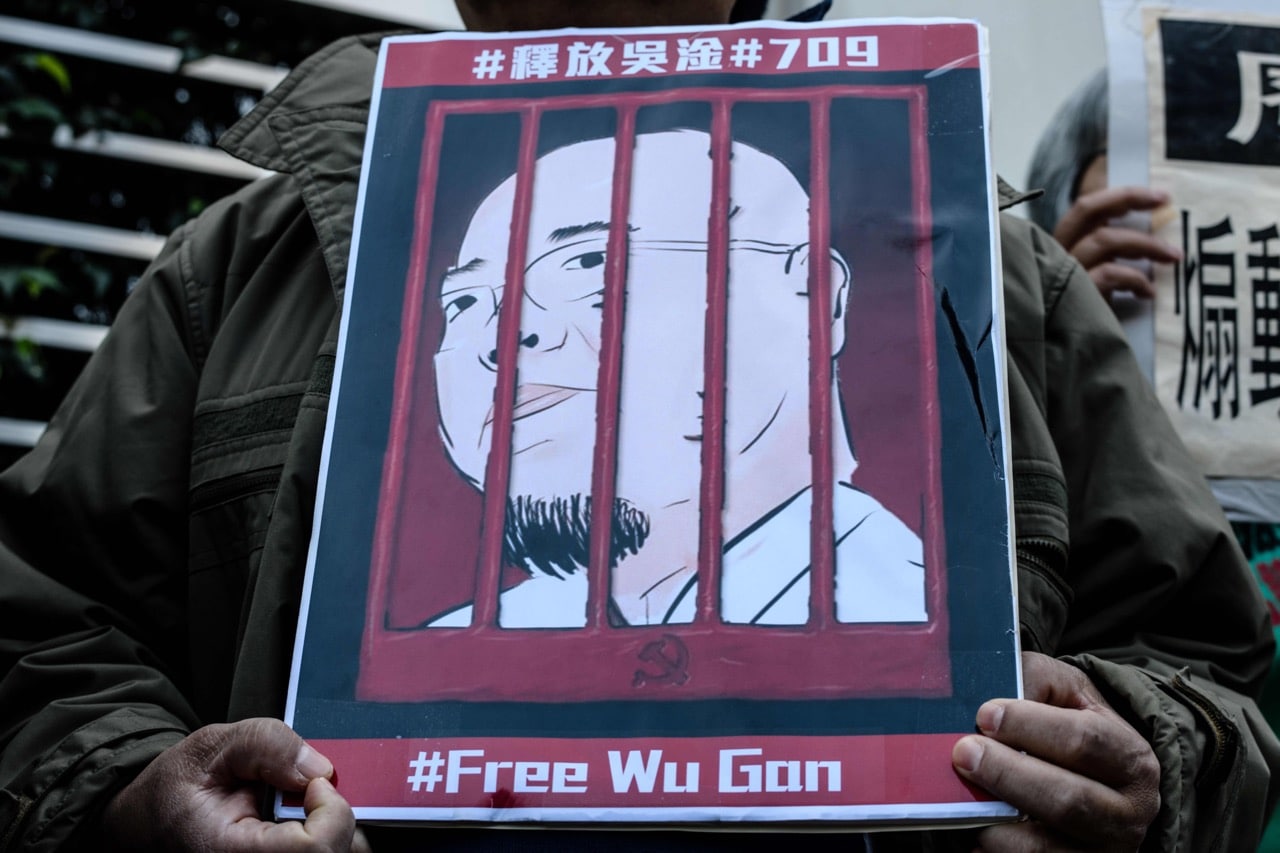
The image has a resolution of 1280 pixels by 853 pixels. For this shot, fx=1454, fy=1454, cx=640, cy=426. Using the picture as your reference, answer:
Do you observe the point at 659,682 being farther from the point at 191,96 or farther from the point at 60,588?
the point at 191,96

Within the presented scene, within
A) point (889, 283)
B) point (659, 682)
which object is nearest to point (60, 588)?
point (659, 682)

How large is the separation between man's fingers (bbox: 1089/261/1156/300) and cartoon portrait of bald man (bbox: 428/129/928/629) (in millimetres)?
568

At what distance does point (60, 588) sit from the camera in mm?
1161

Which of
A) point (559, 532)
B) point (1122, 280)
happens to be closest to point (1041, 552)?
point (559, 532)

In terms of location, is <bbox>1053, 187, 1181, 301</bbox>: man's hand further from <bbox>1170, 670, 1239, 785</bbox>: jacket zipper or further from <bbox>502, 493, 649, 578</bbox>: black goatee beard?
<bbox>502, 493, 649, 578</bbox>: black goatee beard

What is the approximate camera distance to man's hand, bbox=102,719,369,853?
87cm

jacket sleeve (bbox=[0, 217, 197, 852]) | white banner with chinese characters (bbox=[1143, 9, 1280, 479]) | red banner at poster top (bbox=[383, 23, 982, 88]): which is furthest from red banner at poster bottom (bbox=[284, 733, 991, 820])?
white banner with chinese characters (bbox=[1143, 9, 1280, 479])

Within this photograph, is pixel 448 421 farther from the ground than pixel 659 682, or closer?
farther from the ground

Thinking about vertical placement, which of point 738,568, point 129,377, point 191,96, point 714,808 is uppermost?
point 191,96

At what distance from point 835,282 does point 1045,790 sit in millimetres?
372

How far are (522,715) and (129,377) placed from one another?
536 mm

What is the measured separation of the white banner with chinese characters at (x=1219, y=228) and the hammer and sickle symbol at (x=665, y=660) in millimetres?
769

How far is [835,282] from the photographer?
3.37 ft

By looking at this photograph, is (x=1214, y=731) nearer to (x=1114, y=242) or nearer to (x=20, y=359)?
(x=1114, y=242)
